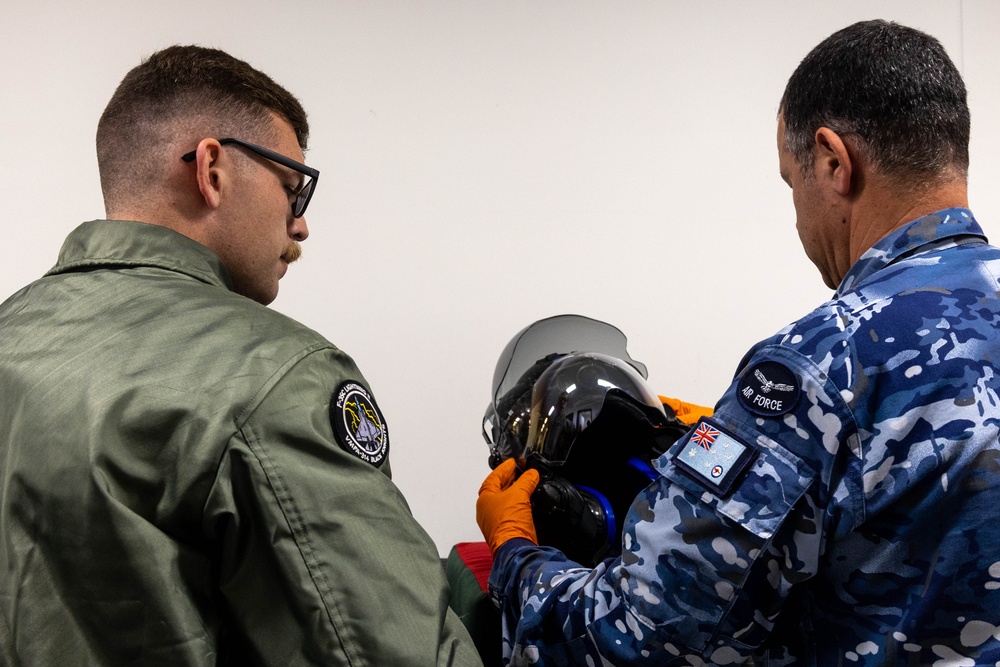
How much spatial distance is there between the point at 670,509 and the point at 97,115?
1822mm

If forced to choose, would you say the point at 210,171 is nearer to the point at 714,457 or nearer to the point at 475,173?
the point at 714,457

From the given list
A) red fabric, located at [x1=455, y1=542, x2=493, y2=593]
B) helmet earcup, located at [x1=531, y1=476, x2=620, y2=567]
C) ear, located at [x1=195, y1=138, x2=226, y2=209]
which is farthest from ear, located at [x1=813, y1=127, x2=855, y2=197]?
red fabric, located at [x1=455, y1=542, x2=493, y2=593]

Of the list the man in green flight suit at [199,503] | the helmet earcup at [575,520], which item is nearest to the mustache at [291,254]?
the man in green flight suit at [199,503]

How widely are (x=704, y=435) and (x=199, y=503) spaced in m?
0.47

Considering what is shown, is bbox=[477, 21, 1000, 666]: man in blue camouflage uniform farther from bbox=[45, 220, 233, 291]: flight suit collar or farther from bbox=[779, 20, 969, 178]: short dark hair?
bbox=[45, 220, 233, 291]: flight suit collar

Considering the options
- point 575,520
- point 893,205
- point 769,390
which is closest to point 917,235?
point 893,205

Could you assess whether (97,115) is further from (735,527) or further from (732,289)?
(735,527)

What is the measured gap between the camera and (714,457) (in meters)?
0.82

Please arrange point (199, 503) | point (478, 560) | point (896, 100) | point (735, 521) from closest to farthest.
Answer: point (199, 503), point (735, 521), point (896, 100), point (478, 560)

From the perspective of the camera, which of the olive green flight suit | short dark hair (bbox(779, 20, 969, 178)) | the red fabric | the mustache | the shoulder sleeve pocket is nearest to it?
the olive green flight suit

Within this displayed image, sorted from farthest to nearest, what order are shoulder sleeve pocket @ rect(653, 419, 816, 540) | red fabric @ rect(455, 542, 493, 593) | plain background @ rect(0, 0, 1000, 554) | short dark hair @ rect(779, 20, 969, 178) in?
plain background @ rect(0, 0, 1000, 554), red fabric @ rect(455, 542, 493, 593), short dark hair @ rect(779, 20, 969, 178), shoulder sleeve pocket @ rect(653, 419, 816, 540)

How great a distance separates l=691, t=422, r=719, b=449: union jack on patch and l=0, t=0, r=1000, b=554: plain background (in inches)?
50.5

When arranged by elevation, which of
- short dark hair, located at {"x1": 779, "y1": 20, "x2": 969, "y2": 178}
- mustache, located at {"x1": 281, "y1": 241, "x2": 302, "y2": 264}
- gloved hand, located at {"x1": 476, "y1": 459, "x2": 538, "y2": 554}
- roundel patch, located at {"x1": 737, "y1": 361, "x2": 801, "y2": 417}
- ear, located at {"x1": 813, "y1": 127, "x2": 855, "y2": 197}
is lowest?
gloved hand, located at {"x1": 476, "y1": 459, "x2": 538, "y2": 554}

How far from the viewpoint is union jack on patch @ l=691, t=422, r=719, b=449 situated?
32.7 inches
